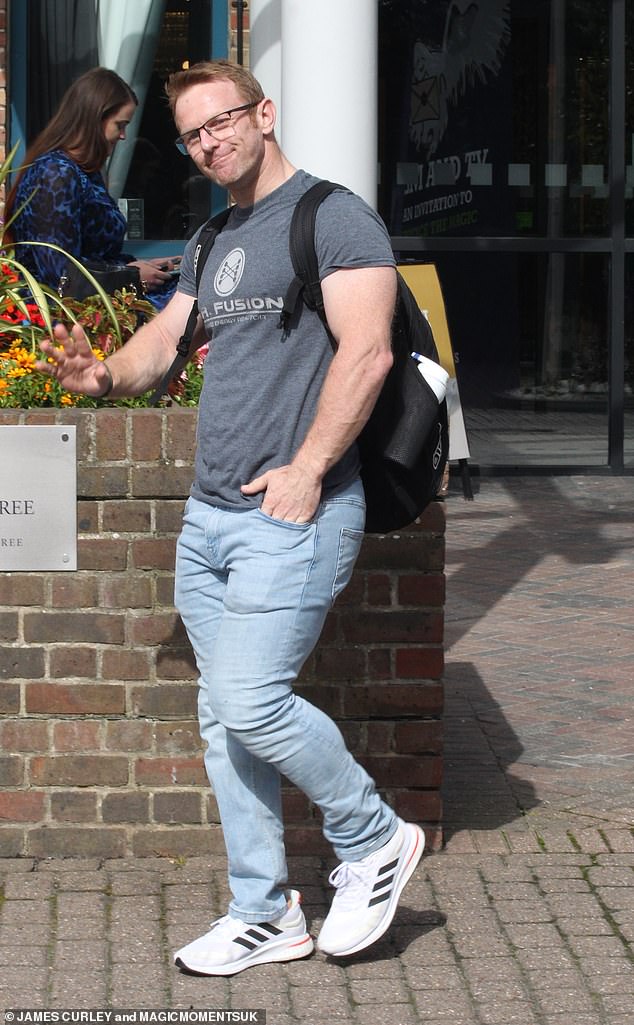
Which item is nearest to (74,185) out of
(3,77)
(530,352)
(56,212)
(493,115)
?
(56,212)

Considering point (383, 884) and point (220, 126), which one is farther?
point (383, 884)

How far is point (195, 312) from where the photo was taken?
3848 millimetres

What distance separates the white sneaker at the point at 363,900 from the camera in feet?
12.0

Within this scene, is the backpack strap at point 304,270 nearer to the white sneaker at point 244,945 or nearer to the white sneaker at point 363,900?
the white sneaker at point 363,900

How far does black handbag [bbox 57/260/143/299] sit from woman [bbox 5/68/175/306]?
72 millimetres

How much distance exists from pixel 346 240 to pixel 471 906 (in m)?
1.66

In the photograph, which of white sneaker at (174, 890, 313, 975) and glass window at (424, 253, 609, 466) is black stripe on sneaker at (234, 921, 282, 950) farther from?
glass window at (424, 253, 609, 466)

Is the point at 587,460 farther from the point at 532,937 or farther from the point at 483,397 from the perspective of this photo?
the point at 532,937

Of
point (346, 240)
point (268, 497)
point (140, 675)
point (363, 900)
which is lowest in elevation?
point (363, 900)

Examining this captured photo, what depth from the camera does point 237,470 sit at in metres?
3.54

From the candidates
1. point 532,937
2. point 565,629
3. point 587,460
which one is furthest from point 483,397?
point 532,937

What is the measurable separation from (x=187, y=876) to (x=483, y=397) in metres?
6.78

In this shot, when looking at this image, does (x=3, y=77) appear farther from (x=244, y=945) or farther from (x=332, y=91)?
(x=244, y=945)

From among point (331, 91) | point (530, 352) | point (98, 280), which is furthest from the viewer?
point (530, 352)
